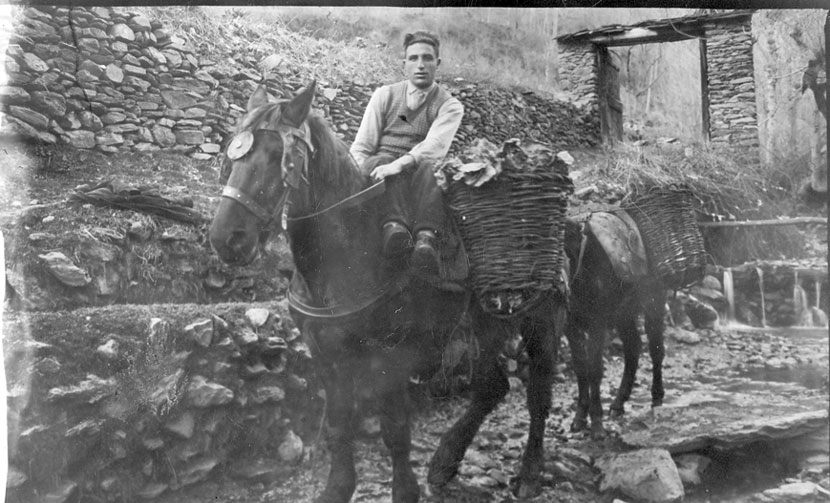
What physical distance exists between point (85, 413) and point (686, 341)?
125 inches

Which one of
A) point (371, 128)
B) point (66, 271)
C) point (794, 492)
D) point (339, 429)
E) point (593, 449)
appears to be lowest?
point (794, 492)

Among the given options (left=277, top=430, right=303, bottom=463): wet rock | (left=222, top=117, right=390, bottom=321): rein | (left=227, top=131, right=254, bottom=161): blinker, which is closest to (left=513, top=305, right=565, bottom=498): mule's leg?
(left=222, top=117, right=390, bottom=321): rein

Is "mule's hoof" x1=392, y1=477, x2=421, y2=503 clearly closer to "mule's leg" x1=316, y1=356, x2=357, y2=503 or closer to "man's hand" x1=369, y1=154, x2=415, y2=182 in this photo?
"mule's leg" x1=316, y1=356, x2=357, y2=503

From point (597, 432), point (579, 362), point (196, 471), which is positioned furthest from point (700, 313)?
point (196, 471)

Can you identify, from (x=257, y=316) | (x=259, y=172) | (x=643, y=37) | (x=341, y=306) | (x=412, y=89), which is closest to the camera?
(x=259, y=172)

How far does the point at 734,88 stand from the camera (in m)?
3.44

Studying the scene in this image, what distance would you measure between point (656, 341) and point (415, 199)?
1.68 m

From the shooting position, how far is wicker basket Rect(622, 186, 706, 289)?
3.30 metres

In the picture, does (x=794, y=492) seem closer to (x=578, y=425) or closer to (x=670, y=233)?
(x=578, y=425)

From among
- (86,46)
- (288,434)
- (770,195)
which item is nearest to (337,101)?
(86,46)

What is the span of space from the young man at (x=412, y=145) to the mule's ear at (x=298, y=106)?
0.46 metres

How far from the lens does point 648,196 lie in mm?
3396

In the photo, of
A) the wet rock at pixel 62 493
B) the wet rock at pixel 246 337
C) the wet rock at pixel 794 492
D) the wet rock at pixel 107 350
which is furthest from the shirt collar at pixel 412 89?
the wet rock at pixel 794 492

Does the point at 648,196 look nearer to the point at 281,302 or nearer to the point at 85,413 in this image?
the point at 281,302
